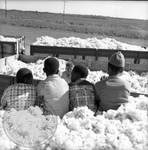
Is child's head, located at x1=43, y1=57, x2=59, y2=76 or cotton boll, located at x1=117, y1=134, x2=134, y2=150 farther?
child's head, located at x1=43, y1=57, x2=59, y2=76

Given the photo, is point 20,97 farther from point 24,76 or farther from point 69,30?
point 69,30

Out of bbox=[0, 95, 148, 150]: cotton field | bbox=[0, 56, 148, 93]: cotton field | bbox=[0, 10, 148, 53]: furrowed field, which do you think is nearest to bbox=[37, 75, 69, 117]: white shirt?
bbox=[0, 95, 148, 150]: cotton field

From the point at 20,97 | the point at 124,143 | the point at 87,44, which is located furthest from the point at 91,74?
the point at 124,143

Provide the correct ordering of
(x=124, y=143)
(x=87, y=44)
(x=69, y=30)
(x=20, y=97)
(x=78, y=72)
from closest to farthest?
(x=124, y=143), (x=20, y=97), (x=78, y=72), (x=87, y=44), (x=69, y=30)

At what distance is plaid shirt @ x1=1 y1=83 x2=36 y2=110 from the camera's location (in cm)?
343

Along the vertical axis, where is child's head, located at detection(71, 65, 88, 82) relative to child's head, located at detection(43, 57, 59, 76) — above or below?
below

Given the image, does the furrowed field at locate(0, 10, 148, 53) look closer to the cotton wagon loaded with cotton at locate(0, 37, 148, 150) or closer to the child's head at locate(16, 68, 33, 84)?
the child's head at locate(16, 68, 33, 84)

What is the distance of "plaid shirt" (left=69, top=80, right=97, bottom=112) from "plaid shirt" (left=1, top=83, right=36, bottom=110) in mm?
458

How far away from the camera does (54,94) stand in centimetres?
353

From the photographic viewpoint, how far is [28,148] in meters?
2.66

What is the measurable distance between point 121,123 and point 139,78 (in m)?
4.30

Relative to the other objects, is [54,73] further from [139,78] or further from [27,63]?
[27,63]

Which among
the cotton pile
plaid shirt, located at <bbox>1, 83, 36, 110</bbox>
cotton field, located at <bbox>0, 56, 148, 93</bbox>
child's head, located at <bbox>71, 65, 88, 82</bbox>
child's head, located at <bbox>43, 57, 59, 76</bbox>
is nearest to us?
plaid shirt, located at <bbox>1, 83, 36, 110</bbox>

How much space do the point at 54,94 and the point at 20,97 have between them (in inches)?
15.2
